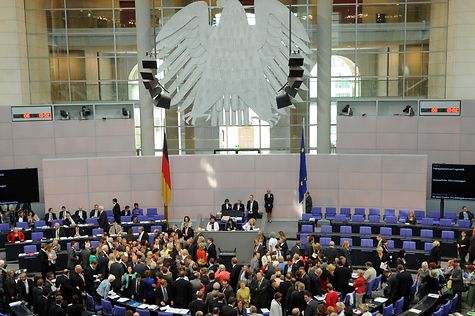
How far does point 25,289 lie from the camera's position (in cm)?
1535

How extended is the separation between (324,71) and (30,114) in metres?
12.2

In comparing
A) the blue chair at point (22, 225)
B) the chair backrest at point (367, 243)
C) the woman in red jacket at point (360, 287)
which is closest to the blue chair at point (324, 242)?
the chair backrest at point (367, 243)

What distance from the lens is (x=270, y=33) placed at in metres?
25.1

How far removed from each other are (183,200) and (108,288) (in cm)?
1004

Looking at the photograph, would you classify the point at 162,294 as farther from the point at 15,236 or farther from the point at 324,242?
the point at 15,236

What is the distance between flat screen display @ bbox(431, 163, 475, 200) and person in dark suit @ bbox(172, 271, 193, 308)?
41.8 feet

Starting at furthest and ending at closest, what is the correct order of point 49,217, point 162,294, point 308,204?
point 308,204 → point 49,217 → point 162,294

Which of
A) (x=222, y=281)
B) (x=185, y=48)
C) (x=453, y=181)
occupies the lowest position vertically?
(x=222, y=281)

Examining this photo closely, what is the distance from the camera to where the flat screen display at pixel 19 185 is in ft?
78.3

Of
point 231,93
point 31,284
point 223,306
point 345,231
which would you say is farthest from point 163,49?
point 223,306

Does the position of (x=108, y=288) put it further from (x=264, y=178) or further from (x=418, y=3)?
(x=418, y=3)

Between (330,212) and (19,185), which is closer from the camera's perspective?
(330,212)

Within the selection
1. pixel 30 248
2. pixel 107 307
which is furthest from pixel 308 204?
pixel 107 307

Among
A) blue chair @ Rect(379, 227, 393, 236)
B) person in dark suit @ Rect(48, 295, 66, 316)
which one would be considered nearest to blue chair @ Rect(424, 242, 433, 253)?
blue chair @ Rect(379, 227, 393, 236)
